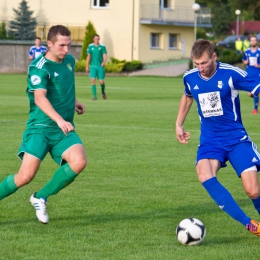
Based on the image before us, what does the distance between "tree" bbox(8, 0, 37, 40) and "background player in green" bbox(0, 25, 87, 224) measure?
144 ft

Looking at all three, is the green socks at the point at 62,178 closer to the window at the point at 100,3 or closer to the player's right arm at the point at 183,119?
the player's right arm at the point at 183,119

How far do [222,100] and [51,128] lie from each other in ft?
5.21

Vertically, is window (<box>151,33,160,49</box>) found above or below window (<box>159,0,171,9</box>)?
below

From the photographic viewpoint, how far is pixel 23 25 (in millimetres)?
50438

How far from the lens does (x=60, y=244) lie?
5.99 m

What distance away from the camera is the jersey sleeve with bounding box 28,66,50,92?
6.55 m

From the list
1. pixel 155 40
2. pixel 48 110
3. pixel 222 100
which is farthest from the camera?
pixel 155 40

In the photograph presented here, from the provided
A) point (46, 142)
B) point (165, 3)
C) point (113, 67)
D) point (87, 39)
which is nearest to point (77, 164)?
point (46, 142)

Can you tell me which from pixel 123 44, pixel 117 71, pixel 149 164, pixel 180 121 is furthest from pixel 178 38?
pixel 180 121

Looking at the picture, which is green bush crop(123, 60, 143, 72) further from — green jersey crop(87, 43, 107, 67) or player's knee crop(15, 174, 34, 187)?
player's knee crop(15, 174, 34, 187)

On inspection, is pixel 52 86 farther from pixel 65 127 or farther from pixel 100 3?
pixel 100 3

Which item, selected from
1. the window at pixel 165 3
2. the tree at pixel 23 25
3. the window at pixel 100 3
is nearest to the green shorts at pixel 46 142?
the tree at pixel 23 25

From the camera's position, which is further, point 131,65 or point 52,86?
point 131,65

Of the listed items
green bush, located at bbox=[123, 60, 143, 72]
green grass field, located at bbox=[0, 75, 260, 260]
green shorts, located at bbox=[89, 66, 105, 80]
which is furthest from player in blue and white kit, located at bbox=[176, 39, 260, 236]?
green bush, located at bbox=[123, 60, 143, 72]
